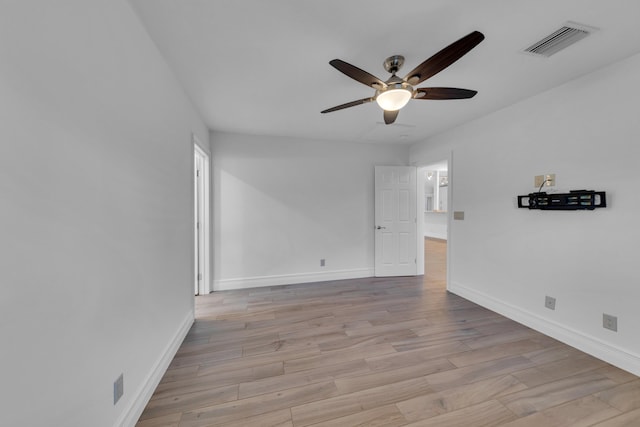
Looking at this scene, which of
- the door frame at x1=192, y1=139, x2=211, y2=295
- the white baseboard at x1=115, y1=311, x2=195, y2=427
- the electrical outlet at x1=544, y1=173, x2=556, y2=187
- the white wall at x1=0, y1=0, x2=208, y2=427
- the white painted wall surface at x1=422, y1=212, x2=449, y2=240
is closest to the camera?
the white wall at x1=0, y1=0, x2=208, y2=427

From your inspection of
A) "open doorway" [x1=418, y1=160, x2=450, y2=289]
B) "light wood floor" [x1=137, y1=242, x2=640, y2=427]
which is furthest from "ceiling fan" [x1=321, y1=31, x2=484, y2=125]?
"open doorway" [x1=418, y1=160, x2=450, y2=289]

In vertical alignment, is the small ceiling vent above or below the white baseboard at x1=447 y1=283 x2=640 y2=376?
above

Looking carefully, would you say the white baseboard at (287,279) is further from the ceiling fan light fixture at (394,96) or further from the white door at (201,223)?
the ceiling fan light fixture at (394,96)

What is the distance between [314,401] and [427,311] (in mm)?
1922

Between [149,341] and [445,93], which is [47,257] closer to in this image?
[149,341]

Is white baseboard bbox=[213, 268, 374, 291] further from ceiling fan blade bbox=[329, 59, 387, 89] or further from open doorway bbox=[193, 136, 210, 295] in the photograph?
ceiling fan blade bbox=[329, 59, 387, 89]

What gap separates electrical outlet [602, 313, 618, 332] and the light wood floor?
0.96 feet

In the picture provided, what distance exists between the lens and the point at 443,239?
9.01 metres

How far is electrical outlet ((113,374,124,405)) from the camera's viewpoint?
127cm

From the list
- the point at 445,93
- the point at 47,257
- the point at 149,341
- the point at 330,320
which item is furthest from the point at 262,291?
the point at 445,93

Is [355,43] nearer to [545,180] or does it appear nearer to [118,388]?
[545,180]

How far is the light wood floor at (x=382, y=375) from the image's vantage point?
4.97ft

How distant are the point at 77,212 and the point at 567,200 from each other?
351 centimetres

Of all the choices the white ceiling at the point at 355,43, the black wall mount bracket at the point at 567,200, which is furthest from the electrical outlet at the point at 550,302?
the white ceiling at the point at 355,43
